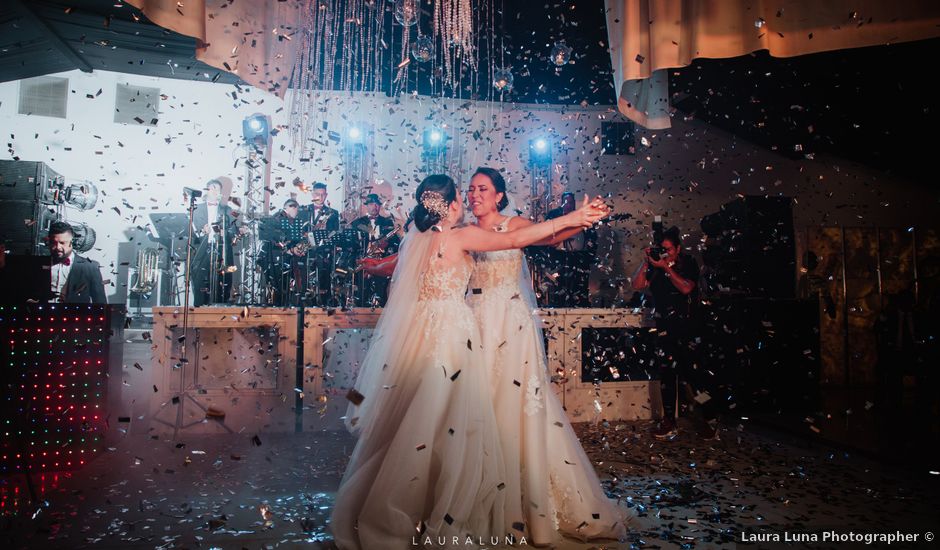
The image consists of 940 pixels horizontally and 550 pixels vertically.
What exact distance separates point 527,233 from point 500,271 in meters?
0.80

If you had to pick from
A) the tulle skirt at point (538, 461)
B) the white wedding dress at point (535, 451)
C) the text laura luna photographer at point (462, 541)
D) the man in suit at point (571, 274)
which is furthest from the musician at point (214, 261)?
the text laura luna photographer at point (462, 541)

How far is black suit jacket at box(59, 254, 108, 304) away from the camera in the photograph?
5777 millimetres

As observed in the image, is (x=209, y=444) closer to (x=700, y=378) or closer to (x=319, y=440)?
(x=319, y=440)

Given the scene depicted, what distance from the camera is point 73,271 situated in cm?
→ 585

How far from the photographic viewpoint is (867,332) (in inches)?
Result: 361

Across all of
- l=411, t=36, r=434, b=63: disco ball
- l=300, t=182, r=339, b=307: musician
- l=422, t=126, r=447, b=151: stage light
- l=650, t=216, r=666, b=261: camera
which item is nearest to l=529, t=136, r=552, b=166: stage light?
l=422, t=126, r=447, b=151: stage light

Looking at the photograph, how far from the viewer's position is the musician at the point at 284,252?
7168mm

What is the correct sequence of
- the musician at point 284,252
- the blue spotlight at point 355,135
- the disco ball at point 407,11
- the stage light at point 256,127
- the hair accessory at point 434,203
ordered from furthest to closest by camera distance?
the blue spotlight at point 355,135 < the stage light at point 256,127 < the musician at point 284,252 < the disco ball at point 407,11 < the hair accessory at point 434,203

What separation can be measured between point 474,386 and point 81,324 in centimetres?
325

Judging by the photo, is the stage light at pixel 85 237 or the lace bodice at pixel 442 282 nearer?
the lace bodice at pixel 442 282

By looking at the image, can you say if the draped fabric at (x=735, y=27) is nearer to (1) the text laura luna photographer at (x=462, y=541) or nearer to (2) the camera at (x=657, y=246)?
(1) the text laura luna photographer at (x=462, y=541)

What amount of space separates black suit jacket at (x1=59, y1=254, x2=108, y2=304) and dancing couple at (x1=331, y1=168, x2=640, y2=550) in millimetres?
4390

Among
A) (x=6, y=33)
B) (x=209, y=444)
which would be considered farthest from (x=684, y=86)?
(x=6, y=33)

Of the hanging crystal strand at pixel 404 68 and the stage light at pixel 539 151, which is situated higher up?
the hanging crystal strand at pixel 404 68
